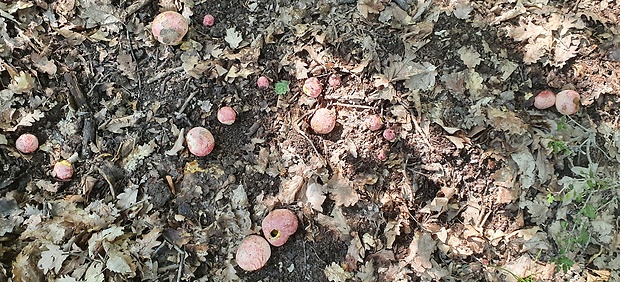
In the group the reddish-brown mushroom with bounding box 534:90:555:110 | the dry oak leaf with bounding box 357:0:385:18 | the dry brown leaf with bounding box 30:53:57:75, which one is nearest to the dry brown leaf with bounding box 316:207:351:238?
the dry oak leaf with bounding box 357:0:385:18

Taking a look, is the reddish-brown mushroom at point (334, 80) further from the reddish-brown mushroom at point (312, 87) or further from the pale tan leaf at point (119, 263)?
the pale tan leaf at point (119, 263)

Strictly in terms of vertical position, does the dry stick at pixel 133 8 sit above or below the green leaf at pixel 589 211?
above

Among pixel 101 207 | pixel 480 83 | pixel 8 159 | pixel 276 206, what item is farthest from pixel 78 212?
pixel 480 83

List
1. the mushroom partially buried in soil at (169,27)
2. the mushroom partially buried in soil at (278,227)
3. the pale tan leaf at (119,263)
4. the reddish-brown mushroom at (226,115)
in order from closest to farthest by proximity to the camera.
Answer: the pale tan leaf at (119,263), the mushroom partially buried in soil at (278,227), the reddish-brown mushroom at (226,115), the mushroom partially buried in soil at (169,27)

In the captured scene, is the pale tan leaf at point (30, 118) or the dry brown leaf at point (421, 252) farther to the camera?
the pale tan leaf at point (30, 118)

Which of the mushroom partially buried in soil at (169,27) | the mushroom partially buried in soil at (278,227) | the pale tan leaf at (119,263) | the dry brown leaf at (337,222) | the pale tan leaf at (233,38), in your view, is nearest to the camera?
the pale tan leaf at (119,263)

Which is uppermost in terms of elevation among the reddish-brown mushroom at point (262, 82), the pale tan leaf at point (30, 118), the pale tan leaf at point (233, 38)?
the pale tan leaf at point (233, 38)

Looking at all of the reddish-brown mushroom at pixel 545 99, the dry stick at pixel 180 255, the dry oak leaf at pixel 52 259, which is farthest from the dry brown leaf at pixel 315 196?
the reddish-brown mushroom at pixel 545 99
